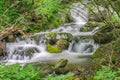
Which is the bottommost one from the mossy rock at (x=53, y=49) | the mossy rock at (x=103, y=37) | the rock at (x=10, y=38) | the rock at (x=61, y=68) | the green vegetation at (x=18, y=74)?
the rock at (x=61, y=68)

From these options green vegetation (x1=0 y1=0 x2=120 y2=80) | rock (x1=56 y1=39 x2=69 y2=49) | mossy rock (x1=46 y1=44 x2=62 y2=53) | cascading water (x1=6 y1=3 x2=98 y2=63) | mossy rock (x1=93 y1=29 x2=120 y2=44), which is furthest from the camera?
rock (x1=56 y1=39 x2=69 y2=49)

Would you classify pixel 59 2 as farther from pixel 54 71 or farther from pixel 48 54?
pixel 48 54

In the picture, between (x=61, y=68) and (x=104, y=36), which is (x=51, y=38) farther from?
(x=61, y=68)

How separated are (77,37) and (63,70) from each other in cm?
438

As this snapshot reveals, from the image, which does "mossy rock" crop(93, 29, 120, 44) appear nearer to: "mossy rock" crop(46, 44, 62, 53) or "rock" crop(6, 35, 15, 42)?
"mossy rock" crop(46, 44, 62, 53)

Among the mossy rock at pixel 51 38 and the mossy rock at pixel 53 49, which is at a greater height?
the mossy rock at pixel 51 38

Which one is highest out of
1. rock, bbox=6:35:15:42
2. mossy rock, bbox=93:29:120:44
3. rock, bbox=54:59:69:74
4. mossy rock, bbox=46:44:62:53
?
rock, bbox=6:35:15:42

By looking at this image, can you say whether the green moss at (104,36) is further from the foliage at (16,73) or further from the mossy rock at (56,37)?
the foliage at (16,73)

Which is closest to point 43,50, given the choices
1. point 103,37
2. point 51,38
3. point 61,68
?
point 51,38

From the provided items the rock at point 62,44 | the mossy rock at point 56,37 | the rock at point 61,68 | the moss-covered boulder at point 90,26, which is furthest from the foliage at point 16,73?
the moss-covered boulder at point 90,26

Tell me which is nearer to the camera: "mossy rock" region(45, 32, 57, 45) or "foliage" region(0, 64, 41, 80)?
"foliage" region(0, 64, 41, 80)

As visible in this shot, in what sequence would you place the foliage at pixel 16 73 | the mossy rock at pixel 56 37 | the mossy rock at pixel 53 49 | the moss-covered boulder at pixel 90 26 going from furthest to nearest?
the moss-covered boulder at pixel 90 26 < the mossy rock at pixel 56 37 < the mossy rock at pixel 53 49 < the foliage at pixel 16 73

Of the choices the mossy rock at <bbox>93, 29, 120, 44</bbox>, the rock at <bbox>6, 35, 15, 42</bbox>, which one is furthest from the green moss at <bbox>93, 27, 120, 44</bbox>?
the rock at <bbox>6, 35, 15, 42</bbox>

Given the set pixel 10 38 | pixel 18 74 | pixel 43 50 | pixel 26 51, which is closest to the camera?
pixel 18 74
